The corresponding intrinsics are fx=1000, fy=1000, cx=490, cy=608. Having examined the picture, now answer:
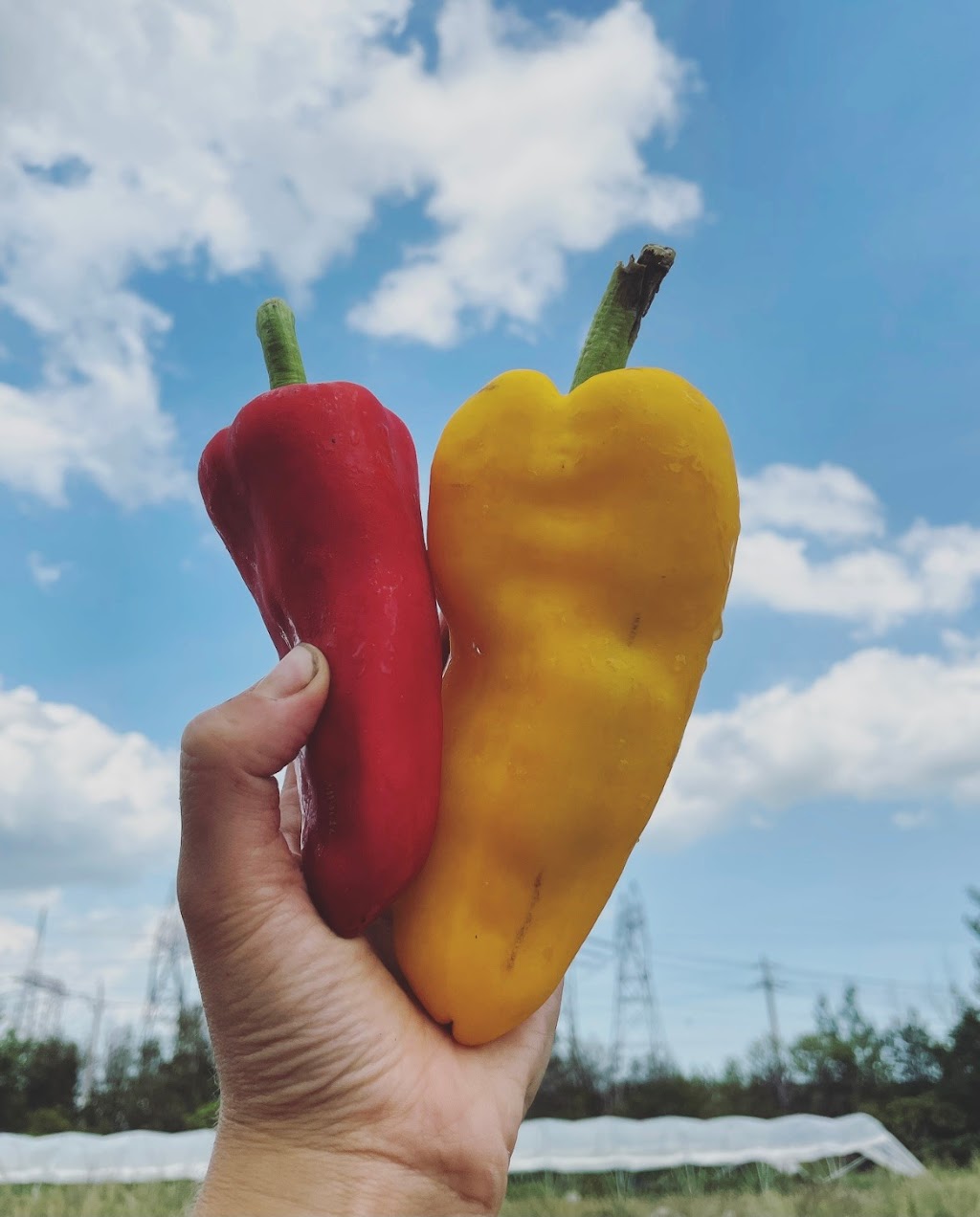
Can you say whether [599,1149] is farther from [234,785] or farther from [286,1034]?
[234,785]

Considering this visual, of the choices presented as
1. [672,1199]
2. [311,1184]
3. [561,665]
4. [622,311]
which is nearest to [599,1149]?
[672,1199]

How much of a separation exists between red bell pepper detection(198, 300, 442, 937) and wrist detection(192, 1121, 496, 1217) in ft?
1.12

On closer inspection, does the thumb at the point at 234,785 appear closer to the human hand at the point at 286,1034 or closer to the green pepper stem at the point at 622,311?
the human hand at the point at 286,1034

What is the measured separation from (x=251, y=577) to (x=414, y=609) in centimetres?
45

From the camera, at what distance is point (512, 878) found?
66.3 inches

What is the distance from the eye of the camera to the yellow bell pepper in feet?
5.51

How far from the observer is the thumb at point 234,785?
1.54 m

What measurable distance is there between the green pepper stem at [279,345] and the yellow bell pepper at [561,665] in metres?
0.41

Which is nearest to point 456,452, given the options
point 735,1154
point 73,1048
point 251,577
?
point 251,577

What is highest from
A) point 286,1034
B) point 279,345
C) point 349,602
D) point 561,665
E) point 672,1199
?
point 279,345

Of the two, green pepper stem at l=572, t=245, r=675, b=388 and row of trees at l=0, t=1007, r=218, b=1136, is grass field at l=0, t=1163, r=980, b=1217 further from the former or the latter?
row of trees at l=0, t=1007, r=218, b=1136

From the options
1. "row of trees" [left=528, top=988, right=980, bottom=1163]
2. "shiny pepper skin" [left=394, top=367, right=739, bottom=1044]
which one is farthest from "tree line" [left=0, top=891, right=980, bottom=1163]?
"shiny pepper skin" [left=394, top=367, right=739, bottom=1044]

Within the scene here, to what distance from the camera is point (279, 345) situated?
75.6 inches

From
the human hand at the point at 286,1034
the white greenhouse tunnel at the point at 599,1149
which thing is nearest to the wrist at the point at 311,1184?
the human hand at the point at 286,1034
